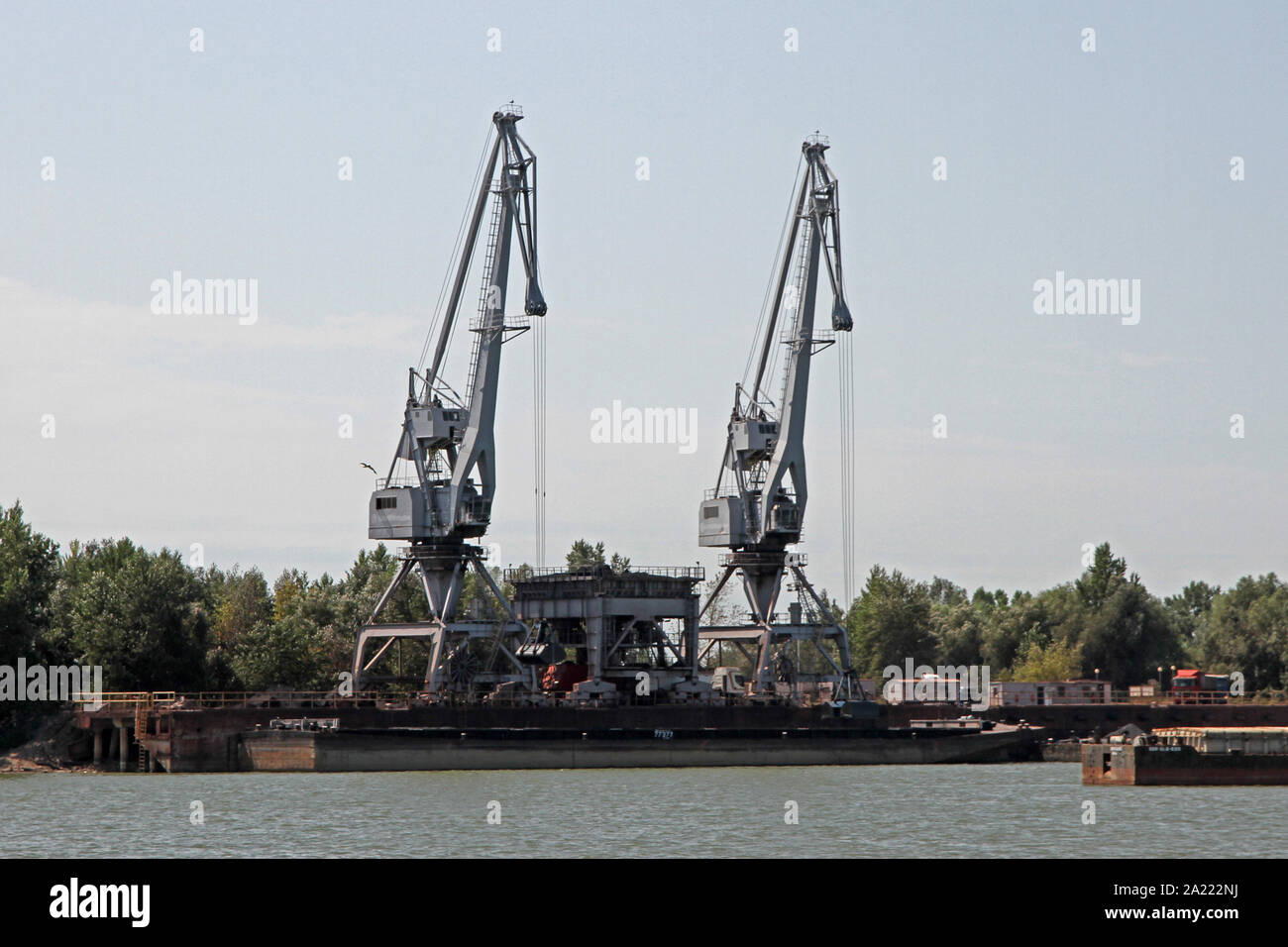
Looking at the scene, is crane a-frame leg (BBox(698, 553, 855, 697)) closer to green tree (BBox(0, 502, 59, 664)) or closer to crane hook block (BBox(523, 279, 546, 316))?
crane hook block (BBox(523, 279, 546, 316))

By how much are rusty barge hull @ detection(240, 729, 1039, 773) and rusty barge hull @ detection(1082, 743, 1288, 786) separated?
72.0 feet

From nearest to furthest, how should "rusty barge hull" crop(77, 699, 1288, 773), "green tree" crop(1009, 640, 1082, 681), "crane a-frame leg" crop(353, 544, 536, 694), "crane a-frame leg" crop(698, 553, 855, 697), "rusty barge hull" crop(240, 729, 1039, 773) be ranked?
"rusty barge hull" crop(240, 729, 1039, 773) < "rusty barge hull" crop(77, 699, 1288, 773) < "crane a-frame leg" crop(353, 544, 536, 694) < "crane a-frame leg" crop(698, 553, 855, 697) < "green tree" crop(1009, 640, 1082, 681)

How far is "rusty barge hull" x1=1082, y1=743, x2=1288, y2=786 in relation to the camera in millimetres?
69625

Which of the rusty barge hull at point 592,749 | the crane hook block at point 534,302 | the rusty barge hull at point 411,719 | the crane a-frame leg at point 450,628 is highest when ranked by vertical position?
the crane hook block at point 534,302

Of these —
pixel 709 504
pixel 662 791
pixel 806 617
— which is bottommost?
pixel 662 791

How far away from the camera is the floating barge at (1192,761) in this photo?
6962 centimetres

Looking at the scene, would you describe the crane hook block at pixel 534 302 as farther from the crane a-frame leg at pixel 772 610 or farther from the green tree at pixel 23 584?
the green tree at pixel 23 584

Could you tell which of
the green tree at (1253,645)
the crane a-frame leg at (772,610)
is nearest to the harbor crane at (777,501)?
the crane a-frame leg at (772,610)

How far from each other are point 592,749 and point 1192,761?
95.8 feet

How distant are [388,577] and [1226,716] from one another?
54.5 meters

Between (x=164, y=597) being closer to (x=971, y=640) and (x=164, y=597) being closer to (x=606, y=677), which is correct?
(x=606, y=677)

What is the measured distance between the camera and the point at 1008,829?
53781mm

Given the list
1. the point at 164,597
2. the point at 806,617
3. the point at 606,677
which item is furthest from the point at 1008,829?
the point at 164,597

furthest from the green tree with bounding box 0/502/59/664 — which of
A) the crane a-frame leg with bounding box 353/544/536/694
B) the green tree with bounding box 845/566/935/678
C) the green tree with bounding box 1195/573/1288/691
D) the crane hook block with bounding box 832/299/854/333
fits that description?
the green tree with bounding box 1195/573/1288/691
